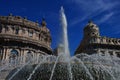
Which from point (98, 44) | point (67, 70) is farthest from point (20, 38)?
point (67, 70)

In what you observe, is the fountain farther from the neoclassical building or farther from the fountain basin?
the neoclassical building

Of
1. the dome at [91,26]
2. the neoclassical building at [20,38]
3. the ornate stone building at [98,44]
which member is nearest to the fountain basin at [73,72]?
the neoclassical building at [20,38]

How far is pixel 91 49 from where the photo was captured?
57000mm

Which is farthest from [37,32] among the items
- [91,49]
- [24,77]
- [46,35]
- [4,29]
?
[24,77]

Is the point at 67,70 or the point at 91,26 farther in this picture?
the point at 91,26

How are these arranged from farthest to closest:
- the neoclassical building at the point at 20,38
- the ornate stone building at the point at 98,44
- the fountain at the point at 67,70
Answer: the ornate stone building at the point at 98,44
the neoclassical building at the point at 20,38
the fountain at the point at 67,70

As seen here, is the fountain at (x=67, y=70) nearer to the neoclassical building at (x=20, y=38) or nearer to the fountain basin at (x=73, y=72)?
the fountain basin at (x=73, y=72)

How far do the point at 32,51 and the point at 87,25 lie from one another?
51.9ft

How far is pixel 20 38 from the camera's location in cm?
5166

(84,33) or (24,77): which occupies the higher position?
(84,33)

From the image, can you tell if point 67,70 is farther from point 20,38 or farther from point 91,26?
point 91,26

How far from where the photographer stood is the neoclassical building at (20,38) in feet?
168

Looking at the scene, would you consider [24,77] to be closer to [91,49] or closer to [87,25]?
[91,49]

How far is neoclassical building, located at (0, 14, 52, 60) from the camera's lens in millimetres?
51156
